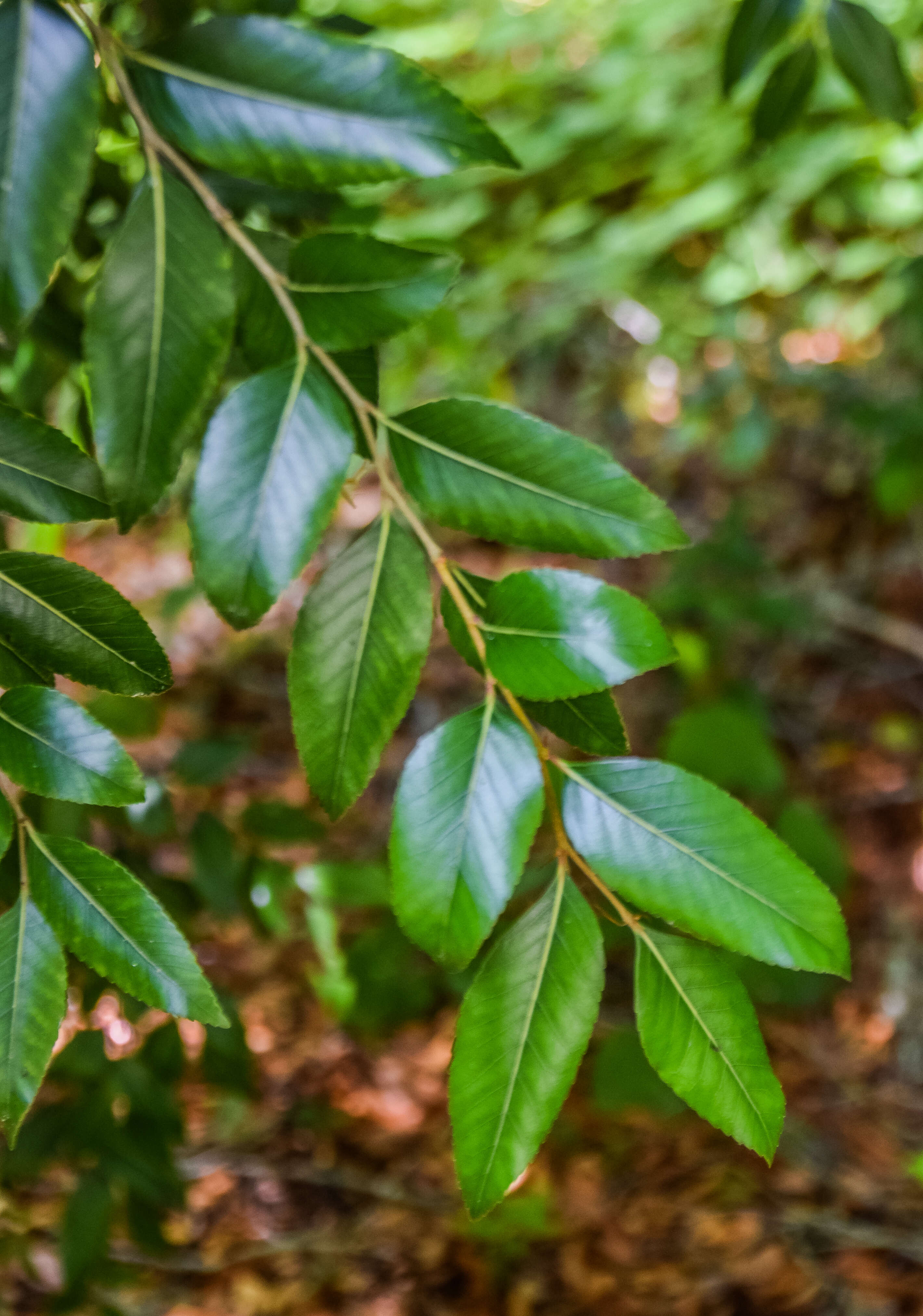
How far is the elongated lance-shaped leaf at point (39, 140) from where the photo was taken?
0.38m

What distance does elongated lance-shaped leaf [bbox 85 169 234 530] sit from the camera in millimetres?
418

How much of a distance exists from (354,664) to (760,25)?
1.80 ft

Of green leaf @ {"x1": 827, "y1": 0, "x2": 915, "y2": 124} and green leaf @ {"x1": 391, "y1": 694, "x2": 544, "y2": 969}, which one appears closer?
green leaf @ {"x1": 391, "y1": 694, "x2": 544, "y2": 969}

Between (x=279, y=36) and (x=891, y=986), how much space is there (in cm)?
228

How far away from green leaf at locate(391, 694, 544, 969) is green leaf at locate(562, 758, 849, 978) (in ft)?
0.12

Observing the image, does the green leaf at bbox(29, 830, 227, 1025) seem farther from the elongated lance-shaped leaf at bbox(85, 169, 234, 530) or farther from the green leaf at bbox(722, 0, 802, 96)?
the green leaf at bbox(722, 0, 802, 96)

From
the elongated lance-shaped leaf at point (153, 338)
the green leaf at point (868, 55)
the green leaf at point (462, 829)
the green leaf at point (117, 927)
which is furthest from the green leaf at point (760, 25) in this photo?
the green leaf at point (117, 927)

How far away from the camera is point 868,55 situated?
65 cm

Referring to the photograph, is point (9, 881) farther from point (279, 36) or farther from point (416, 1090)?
point (416, 1090)

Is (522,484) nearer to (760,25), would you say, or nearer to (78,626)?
(78,626)

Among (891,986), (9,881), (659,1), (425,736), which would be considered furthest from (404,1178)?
(659,1)

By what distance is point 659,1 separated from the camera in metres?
2.11

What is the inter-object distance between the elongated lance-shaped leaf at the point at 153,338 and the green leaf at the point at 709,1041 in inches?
12.6

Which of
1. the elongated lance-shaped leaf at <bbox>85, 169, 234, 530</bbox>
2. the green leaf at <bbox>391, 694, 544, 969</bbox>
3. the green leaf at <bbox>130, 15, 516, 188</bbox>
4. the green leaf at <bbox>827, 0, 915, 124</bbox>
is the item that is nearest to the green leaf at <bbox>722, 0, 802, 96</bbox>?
the green leaf at <bbox>827, 0, 915, 124</bbox>
